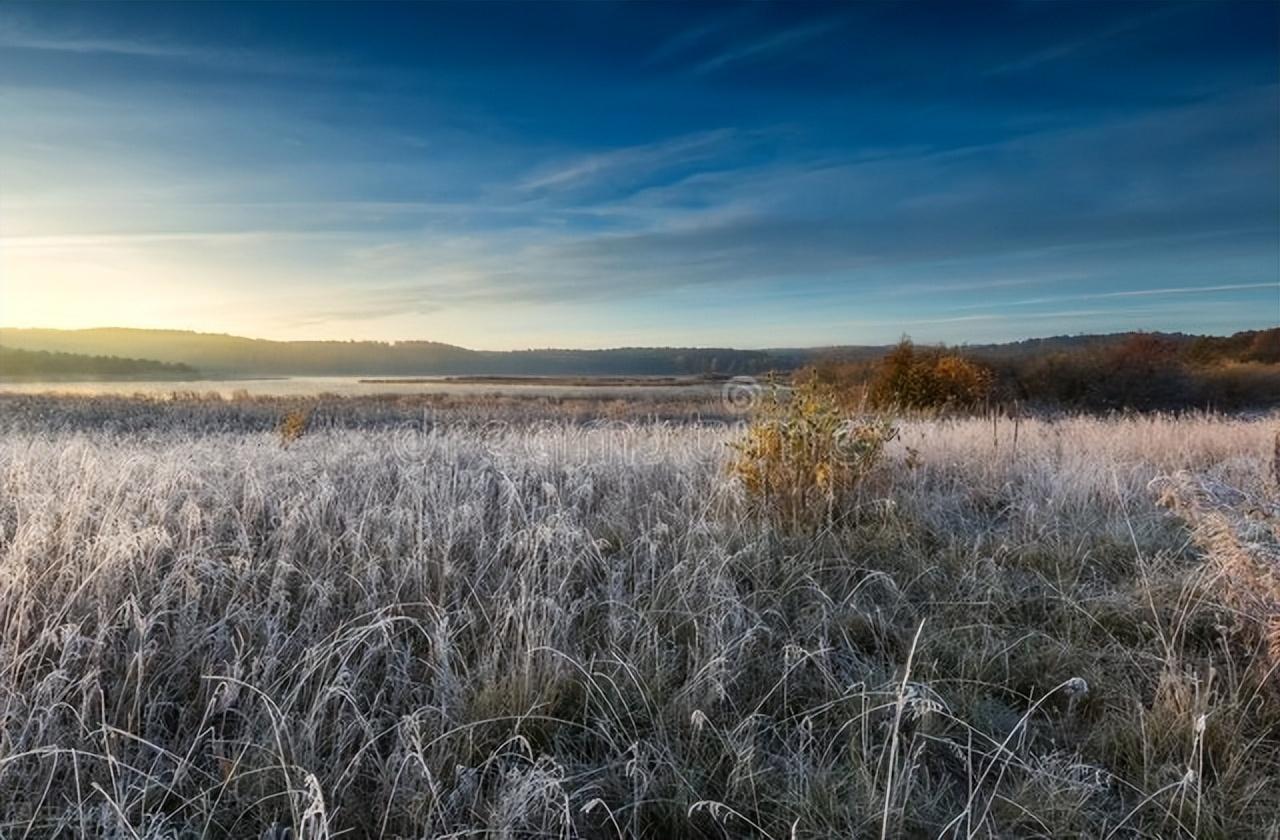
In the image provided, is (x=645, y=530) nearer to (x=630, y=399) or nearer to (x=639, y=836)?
(x=639, y=836)

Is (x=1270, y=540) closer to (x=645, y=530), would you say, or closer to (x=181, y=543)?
(x=645, y=530)

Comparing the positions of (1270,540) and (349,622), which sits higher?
(1270,540)

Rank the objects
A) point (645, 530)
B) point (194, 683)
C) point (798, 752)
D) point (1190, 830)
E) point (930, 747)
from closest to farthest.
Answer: point (1190, 830)
point (798, 752)
point (930, 747)
point (194, 683)
point (645, 530)

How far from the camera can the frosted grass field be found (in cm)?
206

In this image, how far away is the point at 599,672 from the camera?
2639 millimetres

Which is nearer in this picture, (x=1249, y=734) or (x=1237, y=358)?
(x=1249, y=734)

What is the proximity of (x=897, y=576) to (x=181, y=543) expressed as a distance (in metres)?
3.96

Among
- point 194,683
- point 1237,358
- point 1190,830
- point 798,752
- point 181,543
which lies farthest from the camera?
point 1237,358

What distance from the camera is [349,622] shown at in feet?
9.60

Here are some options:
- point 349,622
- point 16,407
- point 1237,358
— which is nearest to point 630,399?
point 16,407

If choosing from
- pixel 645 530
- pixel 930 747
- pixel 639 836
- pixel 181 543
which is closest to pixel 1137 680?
pixel 930 747

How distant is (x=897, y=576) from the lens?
13.2 feet

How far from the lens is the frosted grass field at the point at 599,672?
6.77 feet

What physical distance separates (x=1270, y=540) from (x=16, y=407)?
26473 millimetres
